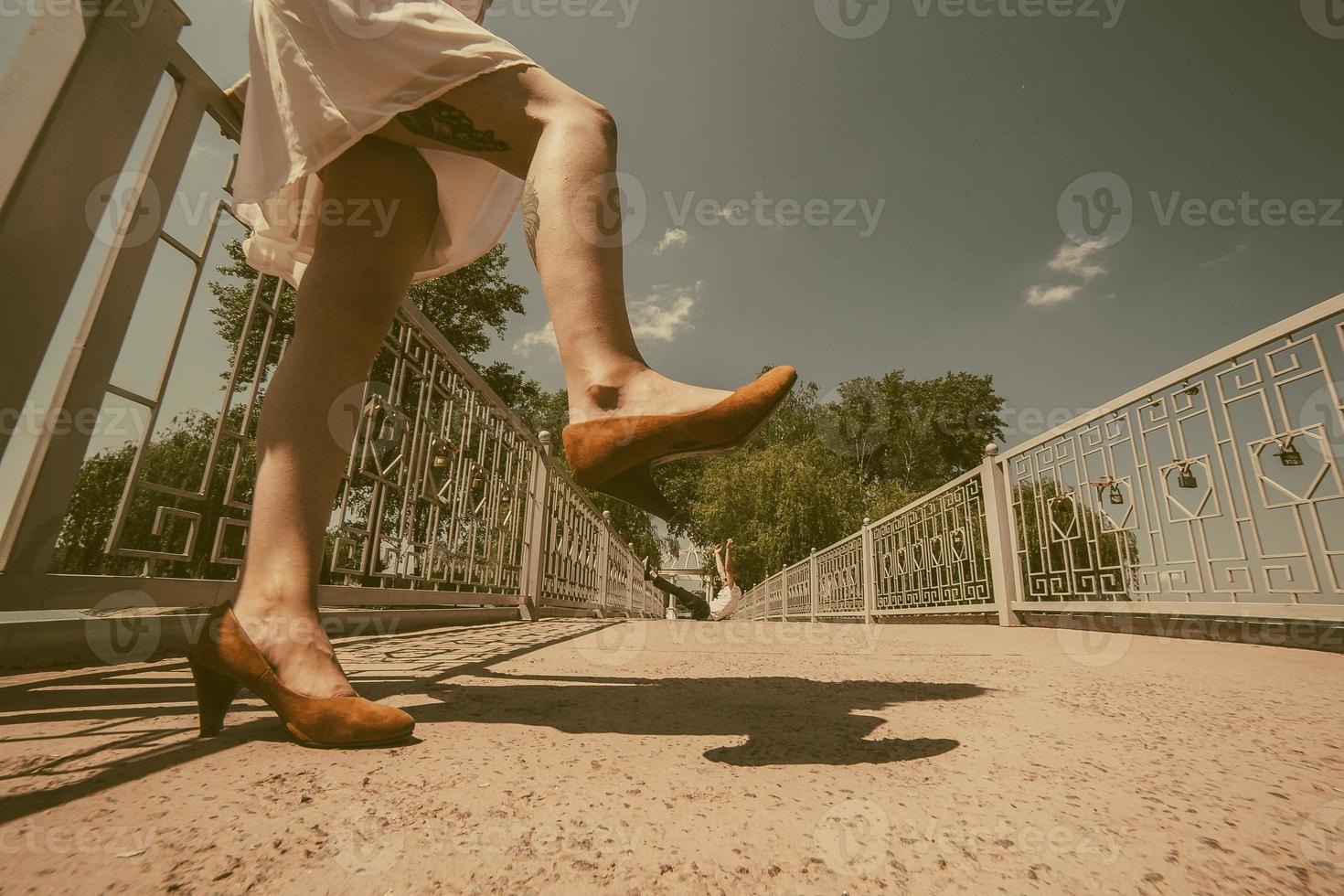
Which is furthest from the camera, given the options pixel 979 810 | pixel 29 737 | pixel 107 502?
pixel 107 502

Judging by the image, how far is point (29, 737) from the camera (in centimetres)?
77

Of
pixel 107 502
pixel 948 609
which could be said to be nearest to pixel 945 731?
pixel 107 502

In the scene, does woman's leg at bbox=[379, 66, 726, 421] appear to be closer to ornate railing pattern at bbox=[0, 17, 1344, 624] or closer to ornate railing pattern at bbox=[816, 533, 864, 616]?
ornate railing pattern at bbox=[0, 17, 1344, 624]

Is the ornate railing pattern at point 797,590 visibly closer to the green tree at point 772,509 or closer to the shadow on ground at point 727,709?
the green tree at point 772,509

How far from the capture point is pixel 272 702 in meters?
0.83

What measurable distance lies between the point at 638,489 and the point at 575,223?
1.43ft

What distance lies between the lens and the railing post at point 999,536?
5.06 metres

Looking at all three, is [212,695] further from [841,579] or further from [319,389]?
[841,579]

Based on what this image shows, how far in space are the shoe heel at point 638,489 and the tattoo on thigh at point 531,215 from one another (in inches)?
15.0

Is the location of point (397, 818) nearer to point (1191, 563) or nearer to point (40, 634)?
point (40, 634)

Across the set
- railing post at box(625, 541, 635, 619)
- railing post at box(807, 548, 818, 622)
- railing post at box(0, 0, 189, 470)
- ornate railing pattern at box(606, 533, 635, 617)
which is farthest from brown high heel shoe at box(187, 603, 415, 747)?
railing post at box(625, 541, 635, 619)

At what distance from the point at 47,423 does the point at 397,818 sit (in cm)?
131

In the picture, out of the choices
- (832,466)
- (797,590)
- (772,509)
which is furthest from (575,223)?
(832,466)

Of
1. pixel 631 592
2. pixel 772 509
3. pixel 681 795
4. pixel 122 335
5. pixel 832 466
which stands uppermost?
pixel 832 466
